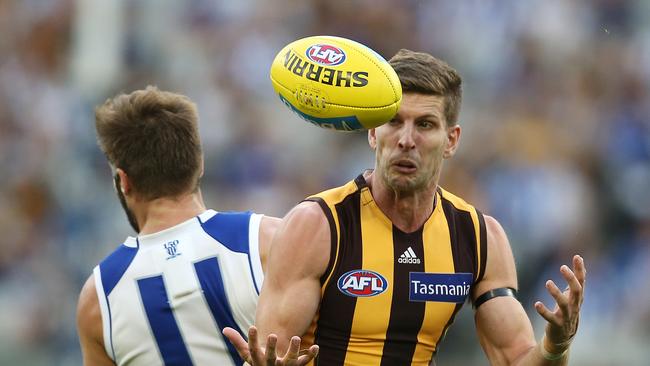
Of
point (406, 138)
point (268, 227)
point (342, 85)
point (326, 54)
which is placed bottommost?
point (268, 227)

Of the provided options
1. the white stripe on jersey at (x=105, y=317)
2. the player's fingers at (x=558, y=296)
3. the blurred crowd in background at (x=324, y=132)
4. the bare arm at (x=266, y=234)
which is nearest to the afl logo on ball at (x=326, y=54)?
the bare arm at (x=266, y=234)

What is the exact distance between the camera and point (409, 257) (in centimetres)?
475

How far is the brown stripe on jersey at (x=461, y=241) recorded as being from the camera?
4805mm

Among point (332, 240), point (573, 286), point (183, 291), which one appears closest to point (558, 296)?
point (573, 286)

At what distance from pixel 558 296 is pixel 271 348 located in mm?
1056

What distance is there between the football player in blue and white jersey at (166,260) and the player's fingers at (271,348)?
2.44 feet

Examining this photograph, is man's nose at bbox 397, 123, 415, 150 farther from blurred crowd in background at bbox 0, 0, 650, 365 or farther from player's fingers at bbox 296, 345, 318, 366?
blurred crowd in background at bbox 0, 0, 650, 365

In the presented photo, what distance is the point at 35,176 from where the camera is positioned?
405 inches

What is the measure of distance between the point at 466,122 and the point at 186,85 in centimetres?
245

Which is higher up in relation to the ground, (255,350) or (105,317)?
(255,350)

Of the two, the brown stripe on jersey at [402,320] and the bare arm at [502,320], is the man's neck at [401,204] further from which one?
the bare arm at [502,320]

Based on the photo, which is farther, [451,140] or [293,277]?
[451,140]

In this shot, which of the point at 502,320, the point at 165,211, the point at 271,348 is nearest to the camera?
the point at 271,348

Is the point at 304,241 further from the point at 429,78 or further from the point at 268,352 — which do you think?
the point at 429,78
